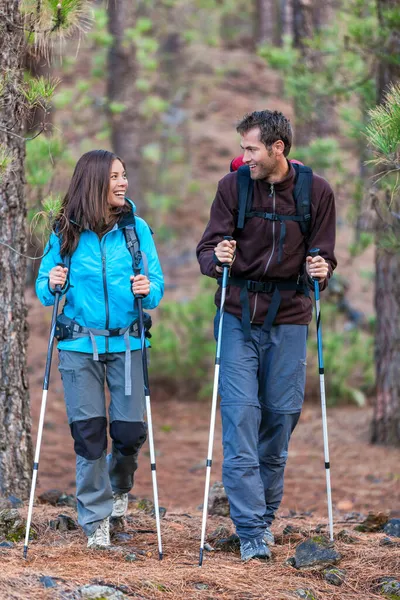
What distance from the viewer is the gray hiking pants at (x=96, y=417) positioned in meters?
4.88

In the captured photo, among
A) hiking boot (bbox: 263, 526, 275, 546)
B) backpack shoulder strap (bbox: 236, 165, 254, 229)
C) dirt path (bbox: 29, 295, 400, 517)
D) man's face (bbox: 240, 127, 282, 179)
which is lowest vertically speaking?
dirt path (bbox: 29, 295, 400, 517)

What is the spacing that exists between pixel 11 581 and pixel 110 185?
7.17 feet

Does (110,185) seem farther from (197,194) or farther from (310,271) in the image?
(197,194)

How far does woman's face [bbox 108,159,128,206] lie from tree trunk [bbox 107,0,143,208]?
30.0ft

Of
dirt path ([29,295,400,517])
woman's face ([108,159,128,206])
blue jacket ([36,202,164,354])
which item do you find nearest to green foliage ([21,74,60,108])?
woman's face ([108,159,128,206])

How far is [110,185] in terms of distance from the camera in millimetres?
4973

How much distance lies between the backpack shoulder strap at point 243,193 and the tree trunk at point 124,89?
30.2 feet

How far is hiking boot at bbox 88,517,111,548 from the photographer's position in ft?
16.2

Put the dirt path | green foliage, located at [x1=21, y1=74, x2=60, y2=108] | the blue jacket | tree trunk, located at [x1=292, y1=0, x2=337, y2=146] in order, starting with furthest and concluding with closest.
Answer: tree trunk, located at [x1=292, y1=0, x2=337, y2=146] < the dirt path < green foliage, located at [x1=21, y1=74, x2=60, y2=108] < the blue jacket

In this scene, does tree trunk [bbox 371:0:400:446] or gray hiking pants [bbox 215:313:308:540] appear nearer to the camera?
gray hiking pants [bbox 215:313:308:540]

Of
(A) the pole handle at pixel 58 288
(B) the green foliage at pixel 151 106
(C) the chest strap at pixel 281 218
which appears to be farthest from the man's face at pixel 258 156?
(B) the green foliage at pixel 151 106

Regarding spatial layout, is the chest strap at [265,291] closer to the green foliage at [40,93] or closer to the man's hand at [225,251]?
the man's hand at [225,251]

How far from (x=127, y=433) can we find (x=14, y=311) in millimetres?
1477

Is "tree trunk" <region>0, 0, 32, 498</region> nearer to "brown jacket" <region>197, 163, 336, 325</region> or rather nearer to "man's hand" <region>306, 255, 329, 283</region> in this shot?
"brown jacket" <region>197, 163, 336, 325</region>
